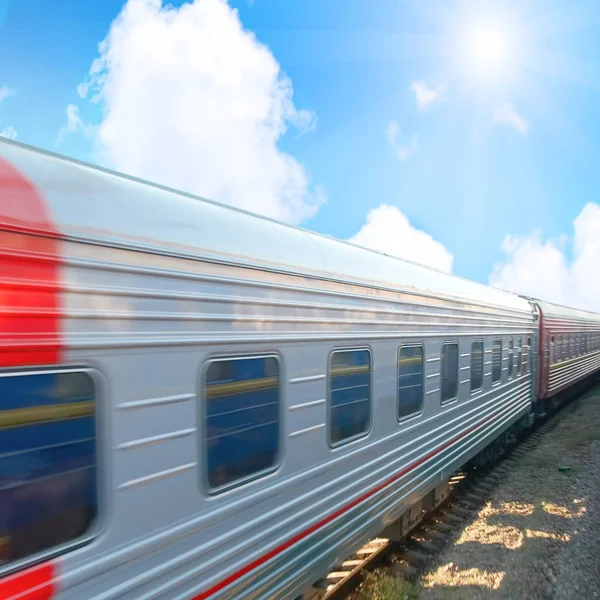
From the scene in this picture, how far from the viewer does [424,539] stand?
6.12 meters

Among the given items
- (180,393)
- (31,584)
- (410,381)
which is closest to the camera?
(31,584)

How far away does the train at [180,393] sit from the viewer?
205cm

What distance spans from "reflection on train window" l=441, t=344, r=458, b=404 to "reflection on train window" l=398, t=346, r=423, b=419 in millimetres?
705

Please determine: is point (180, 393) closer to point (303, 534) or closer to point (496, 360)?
point (303, 534)

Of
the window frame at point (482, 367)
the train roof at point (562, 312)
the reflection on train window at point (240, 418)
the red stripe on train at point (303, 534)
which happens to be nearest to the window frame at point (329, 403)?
the red stripe on train at point (303, 534)

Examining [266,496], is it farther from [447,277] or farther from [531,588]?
[447,277]

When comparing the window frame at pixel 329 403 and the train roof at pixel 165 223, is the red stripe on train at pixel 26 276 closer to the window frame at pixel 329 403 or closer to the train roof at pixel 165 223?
the train roof at pixel 165 223

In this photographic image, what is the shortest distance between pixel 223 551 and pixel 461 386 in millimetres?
4108

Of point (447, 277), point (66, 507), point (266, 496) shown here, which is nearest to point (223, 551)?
point (266, 496)

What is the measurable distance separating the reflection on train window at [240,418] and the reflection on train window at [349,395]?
25.9 inches

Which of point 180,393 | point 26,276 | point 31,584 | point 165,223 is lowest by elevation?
point 31,584

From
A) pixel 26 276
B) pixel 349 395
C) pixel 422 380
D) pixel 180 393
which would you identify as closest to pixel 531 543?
pixel 422 380

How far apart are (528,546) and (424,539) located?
1082 millimetres

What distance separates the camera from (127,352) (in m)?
2.36
